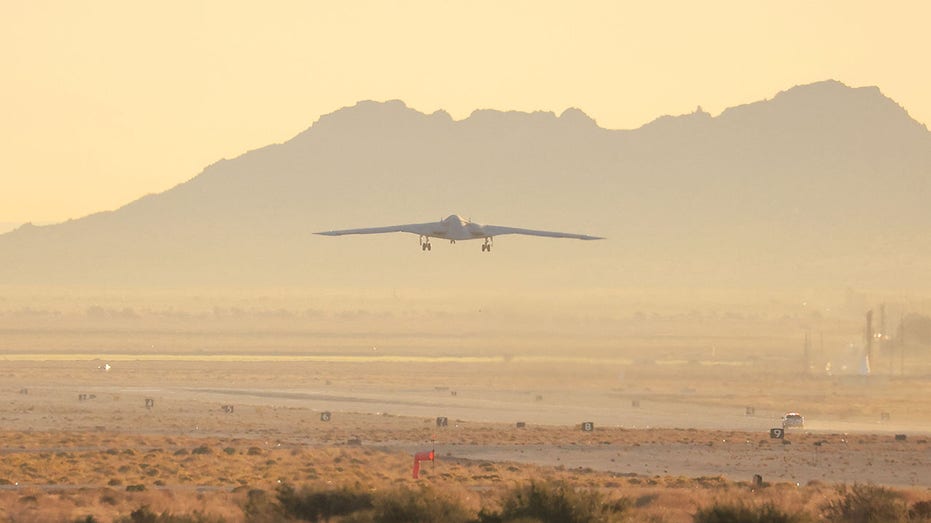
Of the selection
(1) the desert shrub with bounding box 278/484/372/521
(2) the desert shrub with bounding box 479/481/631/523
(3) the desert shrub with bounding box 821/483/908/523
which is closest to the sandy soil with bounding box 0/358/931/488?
(3) the desert shrub with bounding box 821/483/908/523

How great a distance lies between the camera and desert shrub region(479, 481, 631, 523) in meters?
→ 53.8

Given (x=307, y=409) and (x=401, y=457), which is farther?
(x=307, y=409)

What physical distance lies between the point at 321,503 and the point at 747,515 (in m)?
14.2

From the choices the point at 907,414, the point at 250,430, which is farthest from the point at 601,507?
the point at 907,414

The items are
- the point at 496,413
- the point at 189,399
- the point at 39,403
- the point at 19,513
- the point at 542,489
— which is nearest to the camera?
the point at 542,489

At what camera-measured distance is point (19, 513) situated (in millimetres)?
63094

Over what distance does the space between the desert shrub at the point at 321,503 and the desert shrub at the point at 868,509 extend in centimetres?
1433

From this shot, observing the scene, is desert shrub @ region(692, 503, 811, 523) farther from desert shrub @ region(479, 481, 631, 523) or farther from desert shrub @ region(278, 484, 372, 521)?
desert shrub @ region(278, 484, 372, 521)

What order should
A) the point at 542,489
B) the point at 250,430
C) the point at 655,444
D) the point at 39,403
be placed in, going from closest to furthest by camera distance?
the point at 542,489
the point at 655,444
the point at 250,430
the point at 39,403

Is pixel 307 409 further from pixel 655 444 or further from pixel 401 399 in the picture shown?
pixel 655 444

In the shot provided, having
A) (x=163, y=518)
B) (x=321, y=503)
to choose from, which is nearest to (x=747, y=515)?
(x=321, y=503)

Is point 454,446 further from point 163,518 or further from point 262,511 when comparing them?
point 163,518

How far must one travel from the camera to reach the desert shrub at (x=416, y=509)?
2133 inches

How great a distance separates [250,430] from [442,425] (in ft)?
46.4
